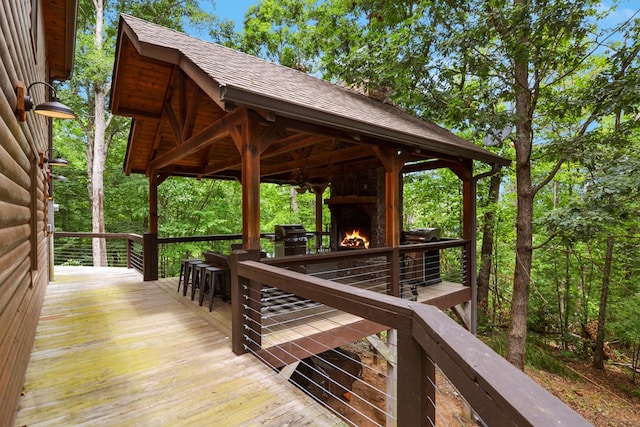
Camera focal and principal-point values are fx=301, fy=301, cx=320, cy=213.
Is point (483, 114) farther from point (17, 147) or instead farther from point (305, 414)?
point (17, 147)

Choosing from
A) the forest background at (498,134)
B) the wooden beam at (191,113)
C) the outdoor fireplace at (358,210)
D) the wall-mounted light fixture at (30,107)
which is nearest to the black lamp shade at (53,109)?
the wall-mounted light fixture at (30,107)

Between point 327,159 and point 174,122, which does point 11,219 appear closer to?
point 174,122

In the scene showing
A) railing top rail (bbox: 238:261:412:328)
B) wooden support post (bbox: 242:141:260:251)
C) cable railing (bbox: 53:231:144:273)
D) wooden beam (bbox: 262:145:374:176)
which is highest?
wooden beam (bbox: 262:145:374:176)

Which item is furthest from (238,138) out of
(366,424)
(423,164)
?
(366,424)

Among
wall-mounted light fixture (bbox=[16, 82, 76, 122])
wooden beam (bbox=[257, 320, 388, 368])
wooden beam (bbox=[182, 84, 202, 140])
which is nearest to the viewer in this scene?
wall-mounted light fixture (bbox=[16, 82, 76, 122])

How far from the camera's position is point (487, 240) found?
34.8 feet

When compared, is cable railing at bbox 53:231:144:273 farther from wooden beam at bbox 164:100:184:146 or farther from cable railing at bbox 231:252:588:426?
cable railing at bbox 231:252:588:426

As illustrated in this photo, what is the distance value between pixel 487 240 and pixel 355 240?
5939 millimetres

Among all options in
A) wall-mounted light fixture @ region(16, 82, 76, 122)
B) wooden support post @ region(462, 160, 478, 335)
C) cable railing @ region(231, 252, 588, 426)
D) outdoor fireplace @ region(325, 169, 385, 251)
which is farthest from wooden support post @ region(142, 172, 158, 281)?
wooden support post @ region(462, 160, 478, 335)

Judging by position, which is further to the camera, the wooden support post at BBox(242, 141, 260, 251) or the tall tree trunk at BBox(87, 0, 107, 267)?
the tall tree trunk at BBox(87, 0, 107, 267)

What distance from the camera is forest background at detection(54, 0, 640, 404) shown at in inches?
229

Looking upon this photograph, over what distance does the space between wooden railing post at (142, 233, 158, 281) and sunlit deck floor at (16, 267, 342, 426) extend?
2117mm

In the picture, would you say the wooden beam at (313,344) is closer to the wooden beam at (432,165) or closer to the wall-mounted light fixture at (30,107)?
the wall-mounted light fixture at (30,107)

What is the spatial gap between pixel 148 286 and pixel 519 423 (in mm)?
6865
